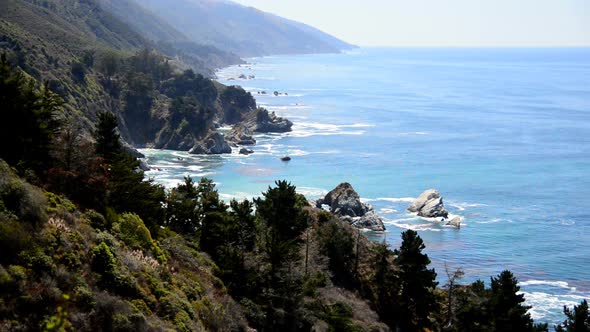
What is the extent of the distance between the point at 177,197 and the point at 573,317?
28.7 metres

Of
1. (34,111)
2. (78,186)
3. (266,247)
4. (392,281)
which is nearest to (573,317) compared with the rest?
(392,281)

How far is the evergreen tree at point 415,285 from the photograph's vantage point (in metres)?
42.7

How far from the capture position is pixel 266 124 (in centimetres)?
15550

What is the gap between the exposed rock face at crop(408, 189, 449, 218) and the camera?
83.8 metres

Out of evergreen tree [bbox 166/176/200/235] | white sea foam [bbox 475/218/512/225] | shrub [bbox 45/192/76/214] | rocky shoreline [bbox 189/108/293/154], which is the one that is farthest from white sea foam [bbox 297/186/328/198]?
shrub [bbox 45/192/76/214]

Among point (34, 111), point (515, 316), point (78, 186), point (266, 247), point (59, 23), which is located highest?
A: point (59, 23)

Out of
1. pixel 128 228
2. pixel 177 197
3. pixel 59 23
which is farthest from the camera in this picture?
pixel 59 23

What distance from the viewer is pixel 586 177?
104 m

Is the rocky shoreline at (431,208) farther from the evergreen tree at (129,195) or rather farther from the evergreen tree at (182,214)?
the evergreen tree at (129,195)

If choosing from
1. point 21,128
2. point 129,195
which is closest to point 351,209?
point 129,195

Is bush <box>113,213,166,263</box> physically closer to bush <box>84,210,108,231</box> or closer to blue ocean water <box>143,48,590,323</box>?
bush <box>84,210,108,231</box>

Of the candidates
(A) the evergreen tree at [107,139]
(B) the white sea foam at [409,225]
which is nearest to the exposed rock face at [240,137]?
(B) the white sea foam at [409,225]

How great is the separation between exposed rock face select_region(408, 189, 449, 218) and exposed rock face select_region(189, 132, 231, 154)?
52600 mm

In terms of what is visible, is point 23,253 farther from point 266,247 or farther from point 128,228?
point 266,247
